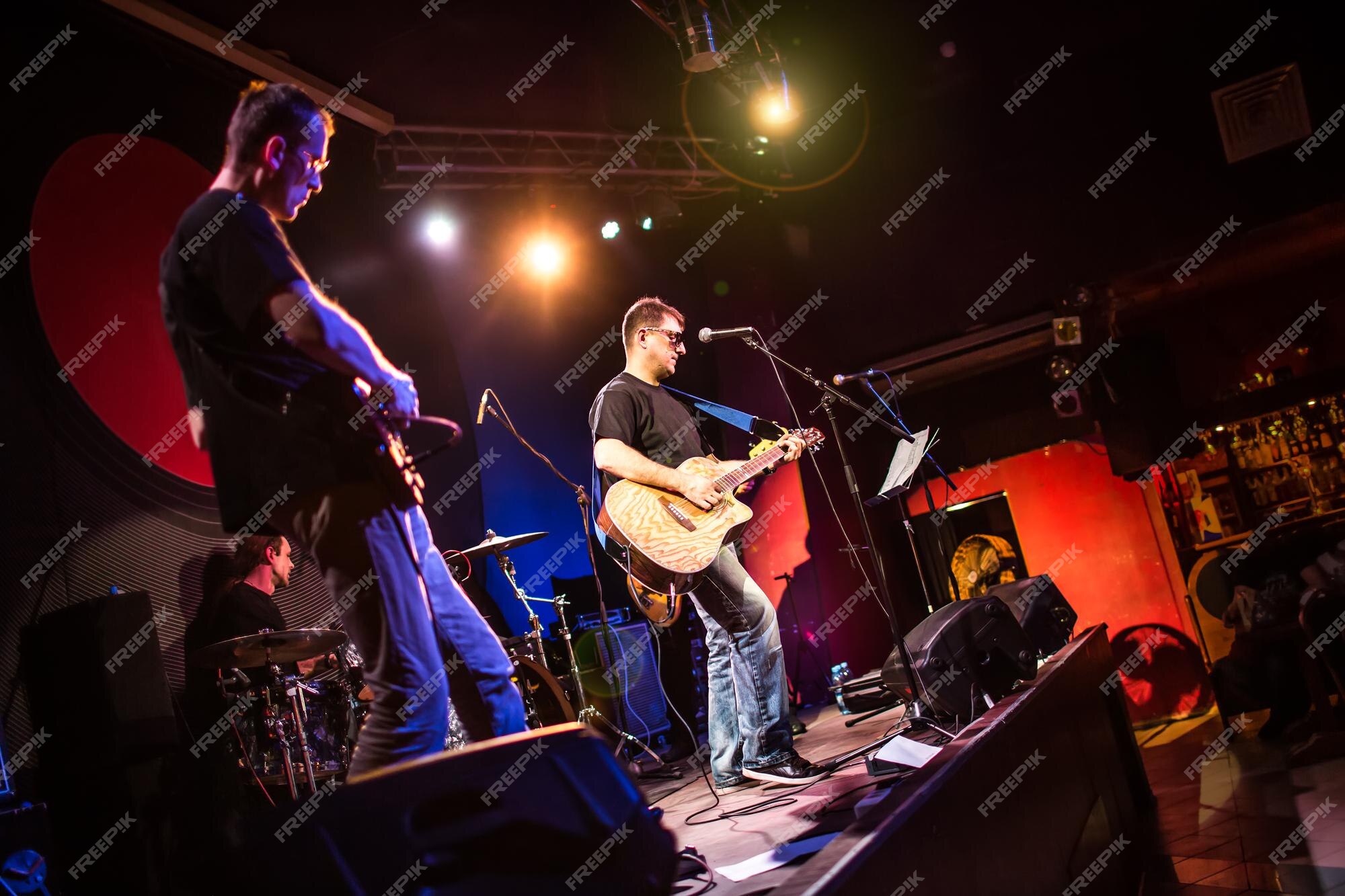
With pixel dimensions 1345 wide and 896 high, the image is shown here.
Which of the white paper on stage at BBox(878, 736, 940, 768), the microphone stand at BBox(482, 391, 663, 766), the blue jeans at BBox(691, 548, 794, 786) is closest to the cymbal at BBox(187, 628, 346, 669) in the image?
the microphone stand at BBox(482, 391, 663, 766)

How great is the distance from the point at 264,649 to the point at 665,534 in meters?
2.25

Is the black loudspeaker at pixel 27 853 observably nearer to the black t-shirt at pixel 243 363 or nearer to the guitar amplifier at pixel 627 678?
the black t-shirt at pixel 243 363

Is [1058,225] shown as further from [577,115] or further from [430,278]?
[430,278]

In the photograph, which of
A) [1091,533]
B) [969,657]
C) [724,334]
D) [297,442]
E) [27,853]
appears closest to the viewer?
[297,442]

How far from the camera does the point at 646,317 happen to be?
4.02m

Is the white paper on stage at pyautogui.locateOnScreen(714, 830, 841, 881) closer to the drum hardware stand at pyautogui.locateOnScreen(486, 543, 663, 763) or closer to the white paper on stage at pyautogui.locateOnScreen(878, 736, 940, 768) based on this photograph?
the white paper on stage at pyautogui.locateOnScreen(878, 736, 940, 768)

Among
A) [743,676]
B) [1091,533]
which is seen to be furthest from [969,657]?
[1091,533]

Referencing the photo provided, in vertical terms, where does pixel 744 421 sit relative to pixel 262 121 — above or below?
below

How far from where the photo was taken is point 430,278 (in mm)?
6551

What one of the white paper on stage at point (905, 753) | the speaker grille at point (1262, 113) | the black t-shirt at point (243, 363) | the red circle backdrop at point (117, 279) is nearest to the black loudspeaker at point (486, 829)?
the black t-shirt at point (243, 363)

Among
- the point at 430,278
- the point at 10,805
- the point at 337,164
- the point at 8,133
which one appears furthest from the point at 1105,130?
the point at 10,805

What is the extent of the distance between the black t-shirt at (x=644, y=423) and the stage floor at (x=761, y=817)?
1.36 m

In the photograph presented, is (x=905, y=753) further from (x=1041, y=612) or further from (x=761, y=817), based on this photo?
(x=1041, y=612)

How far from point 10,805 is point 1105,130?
8315 millimetres
